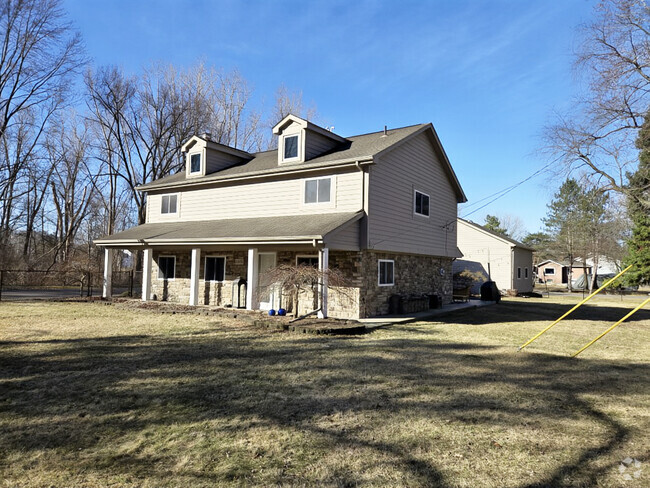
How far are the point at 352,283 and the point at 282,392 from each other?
7640 millimetres

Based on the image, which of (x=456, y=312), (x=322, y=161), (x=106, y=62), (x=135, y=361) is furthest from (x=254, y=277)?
(x=106, y=62)

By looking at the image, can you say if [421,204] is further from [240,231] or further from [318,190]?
[240,231]

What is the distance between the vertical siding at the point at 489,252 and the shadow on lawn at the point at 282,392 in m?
21.7

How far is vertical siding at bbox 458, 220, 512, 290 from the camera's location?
94.5 ft

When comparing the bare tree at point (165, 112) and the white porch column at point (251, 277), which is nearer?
the white porch column at point (251, 277)

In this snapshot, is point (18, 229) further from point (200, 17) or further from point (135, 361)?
point (135, 361)

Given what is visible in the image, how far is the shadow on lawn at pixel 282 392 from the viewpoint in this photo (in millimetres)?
3875

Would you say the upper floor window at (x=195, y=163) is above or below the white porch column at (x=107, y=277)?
above

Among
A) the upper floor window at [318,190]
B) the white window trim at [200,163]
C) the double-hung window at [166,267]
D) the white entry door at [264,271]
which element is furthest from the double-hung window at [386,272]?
the double-hung window at [166,267]

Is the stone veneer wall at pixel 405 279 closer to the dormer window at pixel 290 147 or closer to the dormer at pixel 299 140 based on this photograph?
the dormer at pixel 299 140

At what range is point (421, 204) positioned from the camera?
54.1 feet

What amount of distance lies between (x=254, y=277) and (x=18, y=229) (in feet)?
112

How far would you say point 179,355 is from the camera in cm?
779

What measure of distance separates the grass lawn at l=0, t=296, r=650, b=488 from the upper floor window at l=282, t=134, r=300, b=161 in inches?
315
